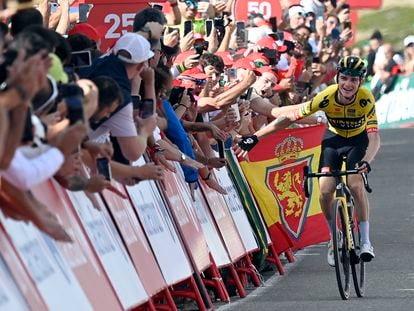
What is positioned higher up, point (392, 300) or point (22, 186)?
point (22, 186)

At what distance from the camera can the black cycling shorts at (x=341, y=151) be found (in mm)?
15023

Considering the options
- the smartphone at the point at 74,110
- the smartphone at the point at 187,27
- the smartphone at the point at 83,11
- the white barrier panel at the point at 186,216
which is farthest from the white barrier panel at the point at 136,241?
the smartphone at the point at 187,27

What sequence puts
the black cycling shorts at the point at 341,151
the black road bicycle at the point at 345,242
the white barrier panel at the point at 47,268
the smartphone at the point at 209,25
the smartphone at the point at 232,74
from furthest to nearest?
the smartphone at the point at 209,25 < the smartphone at the point at 232,74 < the black cycling shorts at the point at 341,151 < the black road bicycle at the point at 345,242 < the white barrier panel at the point at 47,268

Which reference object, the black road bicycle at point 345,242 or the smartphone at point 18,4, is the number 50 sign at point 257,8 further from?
the smartphone at point 18,4

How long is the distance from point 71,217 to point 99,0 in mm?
5585

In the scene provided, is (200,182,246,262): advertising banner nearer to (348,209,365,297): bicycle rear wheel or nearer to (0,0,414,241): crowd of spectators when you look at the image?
(0,0,414,241): crowd of spectators

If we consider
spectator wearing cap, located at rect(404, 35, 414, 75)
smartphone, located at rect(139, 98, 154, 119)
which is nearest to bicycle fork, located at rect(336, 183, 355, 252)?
smartphone, located at rect(139, 98, 154, 119)

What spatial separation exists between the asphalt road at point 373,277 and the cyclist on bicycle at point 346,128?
69cm

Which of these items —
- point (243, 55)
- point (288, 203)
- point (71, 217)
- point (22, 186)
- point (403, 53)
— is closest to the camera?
point (22, 186)

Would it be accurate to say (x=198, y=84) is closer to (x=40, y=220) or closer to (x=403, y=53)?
(x=40, y=220)

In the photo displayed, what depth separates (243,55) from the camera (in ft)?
63.5

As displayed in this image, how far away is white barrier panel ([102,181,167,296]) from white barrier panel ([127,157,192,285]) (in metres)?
0.16

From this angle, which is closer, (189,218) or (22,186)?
(22,186)

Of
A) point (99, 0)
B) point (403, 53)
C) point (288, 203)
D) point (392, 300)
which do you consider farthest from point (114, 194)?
point (403, 53)
